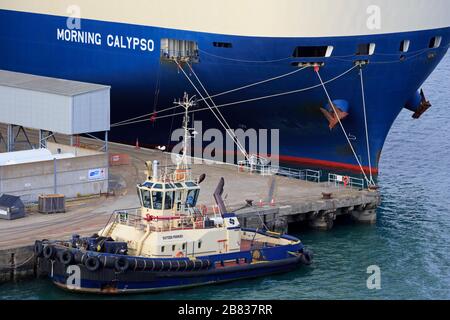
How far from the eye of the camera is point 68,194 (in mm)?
53344

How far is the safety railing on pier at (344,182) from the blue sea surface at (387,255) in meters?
1.19

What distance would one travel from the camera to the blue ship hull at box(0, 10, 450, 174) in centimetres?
5969

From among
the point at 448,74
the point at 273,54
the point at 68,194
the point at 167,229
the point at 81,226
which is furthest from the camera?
the point at 448,74

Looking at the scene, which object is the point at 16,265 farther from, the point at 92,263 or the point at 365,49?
the point at 365,49

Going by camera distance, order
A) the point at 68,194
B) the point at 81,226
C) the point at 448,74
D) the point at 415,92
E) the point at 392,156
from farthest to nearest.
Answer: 1. the point at 448,74
2. the point at 392,156
3. the point at 415,92
4. the point at 68,194
5. the point at 81,226

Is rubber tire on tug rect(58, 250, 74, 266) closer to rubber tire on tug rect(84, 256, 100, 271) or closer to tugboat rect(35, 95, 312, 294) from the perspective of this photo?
tugboat rect(35, 95, 312, 294)

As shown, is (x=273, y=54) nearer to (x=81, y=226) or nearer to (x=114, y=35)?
(x=114, y=35)

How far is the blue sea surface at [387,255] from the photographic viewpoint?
45.8 m

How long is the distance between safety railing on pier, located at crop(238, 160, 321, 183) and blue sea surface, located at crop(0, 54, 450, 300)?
2986 mm

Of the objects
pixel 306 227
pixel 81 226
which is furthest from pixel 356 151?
pixel 81 226

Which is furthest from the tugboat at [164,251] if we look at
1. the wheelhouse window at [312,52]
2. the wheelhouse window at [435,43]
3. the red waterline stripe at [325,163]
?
the wheelhouse window at [435,43]

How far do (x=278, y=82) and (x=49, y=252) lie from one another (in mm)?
17996

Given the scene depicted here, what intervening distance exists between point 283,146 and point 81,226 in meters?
15.8

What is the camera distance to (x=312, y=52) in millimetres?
59438
